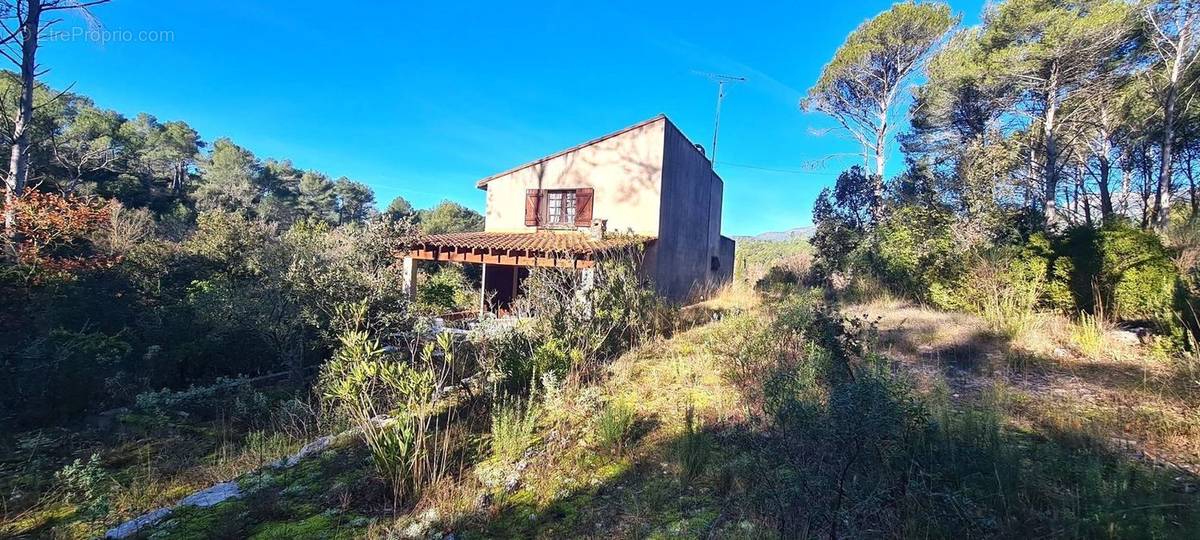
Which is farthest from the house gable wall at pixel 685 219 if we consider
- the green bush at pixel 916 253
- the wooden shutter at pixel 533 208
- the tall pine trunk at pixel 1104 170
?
the tall pine trunk at pixel 1104 170

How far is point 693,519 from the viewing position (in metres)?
2.58

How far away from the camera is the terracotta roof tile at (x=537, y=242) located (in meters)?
9.67

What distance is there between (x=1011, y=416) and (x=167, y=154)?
38609mm

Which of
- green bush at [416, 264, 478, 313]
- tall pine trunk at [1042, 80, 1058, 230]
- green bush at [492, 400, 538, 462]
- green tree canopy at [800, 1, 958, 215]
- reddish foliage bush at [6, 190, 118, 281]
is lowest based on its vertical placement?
green bush at [492, 400, 538, 462]

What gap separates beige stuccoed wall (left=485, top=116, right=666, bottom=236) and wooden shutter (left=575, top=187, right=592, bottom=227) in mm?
141

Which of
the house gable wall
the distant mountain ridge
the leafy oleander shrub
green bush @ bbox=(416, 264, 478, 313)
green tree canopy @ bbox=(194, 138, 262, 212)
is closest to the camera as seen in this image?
the leafy oleander shrub

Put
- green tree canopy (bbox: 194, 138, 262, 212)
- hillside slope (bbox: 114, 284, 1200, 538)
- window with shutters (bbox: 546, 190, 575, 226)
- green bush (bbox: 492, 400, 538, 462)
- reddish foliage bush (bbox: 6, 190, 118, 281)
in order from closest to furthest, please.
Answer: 1. hillside slope (bbox: 114, 284, 1200, 538)
2. green bush (bbox: 492, 400, 538, 462)
3. reddish foliage bush (bbox: 6, 190, 118, 281)
4. window with shutters (bbox: 546, 190, 575, 226)
5. green tree canopy (bbox: 194, 138, 262, 212)

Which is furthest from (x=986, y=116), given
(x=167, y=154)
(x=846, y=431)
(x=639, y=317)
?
(x=167, y=154)

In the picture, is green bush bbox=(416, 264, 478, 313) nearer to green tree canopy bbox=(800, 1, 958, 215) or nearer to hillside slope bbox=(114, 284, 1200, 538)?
hillside slope bbox=(114, 284, 1200, 538)

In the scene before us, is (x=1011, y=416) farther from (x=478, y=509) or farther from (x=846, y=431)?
(x=478, y=509)

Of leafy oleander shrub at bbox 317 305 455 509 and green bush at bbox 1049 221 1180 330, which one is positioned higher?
green bush at bbox 1049 221 1180 330

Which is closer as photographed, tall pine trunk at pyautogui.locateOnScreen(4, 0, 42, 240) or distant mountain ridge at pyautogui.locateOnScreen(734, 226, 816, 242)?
tall pine trunk at pyautogui.locateOnScreen(4, 0, 42, 240)

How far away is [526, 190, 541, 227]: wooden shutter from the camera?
12.8 meters

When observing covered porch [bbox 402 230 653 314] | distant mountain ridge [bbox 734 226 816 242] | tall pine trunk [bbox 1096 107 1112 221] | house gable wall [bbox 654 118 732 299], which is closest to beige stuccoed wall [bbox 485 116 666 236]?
house gable wall [bbox 654 118 732 299]
